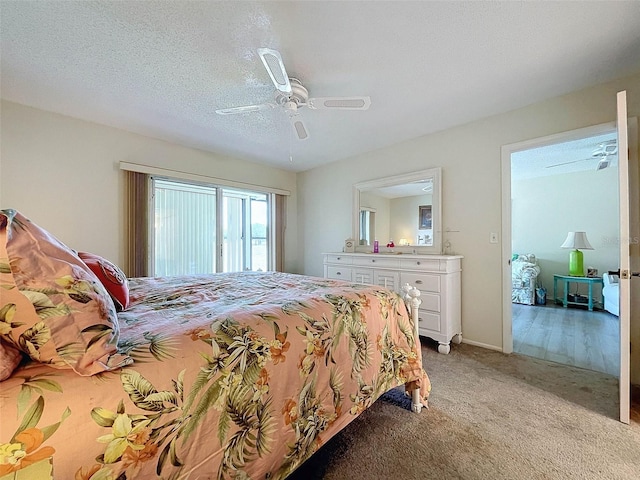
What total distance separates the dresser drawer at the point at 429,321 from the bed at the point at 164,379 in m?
1.57

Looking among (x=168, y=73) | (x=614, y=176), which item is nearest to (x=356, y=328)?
(x=168, y=73)

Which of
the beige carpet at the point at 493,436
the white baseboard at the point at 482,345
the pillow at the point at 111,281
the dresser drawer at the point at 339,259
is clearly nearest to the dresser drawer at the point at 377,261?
the dresser drawer at the point at 339,259

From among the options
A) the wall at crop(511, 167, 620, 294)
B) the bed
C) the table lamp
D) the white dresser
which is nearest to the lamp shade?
the table lamp

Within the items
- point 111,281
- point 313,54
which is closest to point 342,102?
point 313,54

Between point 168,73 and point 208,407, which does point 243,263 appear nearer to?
point 168,73

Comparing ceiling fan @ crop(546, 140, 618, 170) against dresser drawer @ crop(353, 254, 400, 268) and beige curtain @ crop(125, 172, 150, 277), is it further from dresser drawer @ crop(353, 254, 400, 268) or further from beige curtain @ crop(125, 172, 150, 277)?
beige curtain @ crop(125, 172, 150, 277)

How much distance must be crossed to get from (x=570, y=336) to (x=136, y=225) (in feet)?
17.0

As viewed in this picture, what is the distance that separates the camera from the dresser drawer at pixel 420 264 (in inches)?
107

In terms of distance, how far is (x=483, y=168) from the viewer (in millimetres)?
2826

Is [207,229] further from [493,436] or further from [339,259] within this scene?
[493,436]

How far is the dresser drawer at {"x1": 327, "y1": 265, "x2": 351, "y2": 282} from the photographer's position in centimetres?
358

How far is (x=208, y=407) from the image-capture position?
0.83m

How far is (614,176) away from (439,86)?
455 centimetres

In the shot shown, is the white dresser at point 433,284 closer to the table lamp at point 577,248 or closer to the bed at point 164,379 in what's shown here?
the bed at point 164,379
